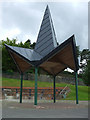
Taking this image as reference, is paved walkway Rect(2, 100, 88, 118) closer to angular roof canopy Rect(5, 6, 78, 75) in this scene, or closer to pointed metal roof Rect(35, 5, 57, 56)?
angular roof canopy Rect(5, 6, 78, 75)

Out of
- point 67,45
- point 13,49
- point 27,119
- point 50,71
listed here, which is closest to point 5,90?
point 50,71

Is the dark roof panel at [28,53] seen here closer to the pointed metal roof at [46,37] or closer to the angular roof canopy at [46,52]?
the angular roof canopy at [46,52]

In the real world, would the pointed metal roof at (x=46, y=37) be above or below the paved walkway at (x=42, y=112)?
above

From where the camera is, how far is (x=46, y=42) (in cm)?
1500

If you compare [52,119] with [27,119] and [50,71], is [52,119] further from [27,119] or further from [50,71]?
[50,71]

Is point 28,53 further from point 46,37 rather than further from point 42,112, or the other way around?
point 42,112

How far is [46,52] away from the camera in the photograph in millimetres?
14320

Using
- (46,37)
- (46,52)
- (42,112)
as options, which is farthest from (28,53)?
(42,112)

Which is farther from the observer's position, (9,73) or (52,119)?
(9,73)

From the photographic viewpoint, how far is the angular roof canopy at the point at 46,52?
1284cm

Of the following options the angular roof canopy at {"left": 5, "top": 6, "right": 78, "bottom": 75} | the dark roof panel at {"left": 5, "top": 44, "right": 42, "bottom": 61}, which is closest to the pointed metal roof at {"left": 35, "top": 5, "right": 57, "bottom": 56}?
the angular roof canopy at {"left": 5, "top": 6, "right": 78, "bottom": 75}

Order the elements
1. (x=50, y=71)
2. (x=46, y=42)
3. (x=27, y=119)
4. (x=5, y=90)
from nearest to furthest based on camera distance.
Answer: (x=27, y=119), (x=46, y=42), (x=50, y=71), (x=5, y=90)

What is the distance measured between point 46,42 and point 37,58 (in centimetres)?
186

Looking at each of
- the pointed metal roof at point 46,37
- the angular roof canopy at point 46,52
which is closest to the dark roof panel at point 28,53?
the angular roof canopy at point 46,52
